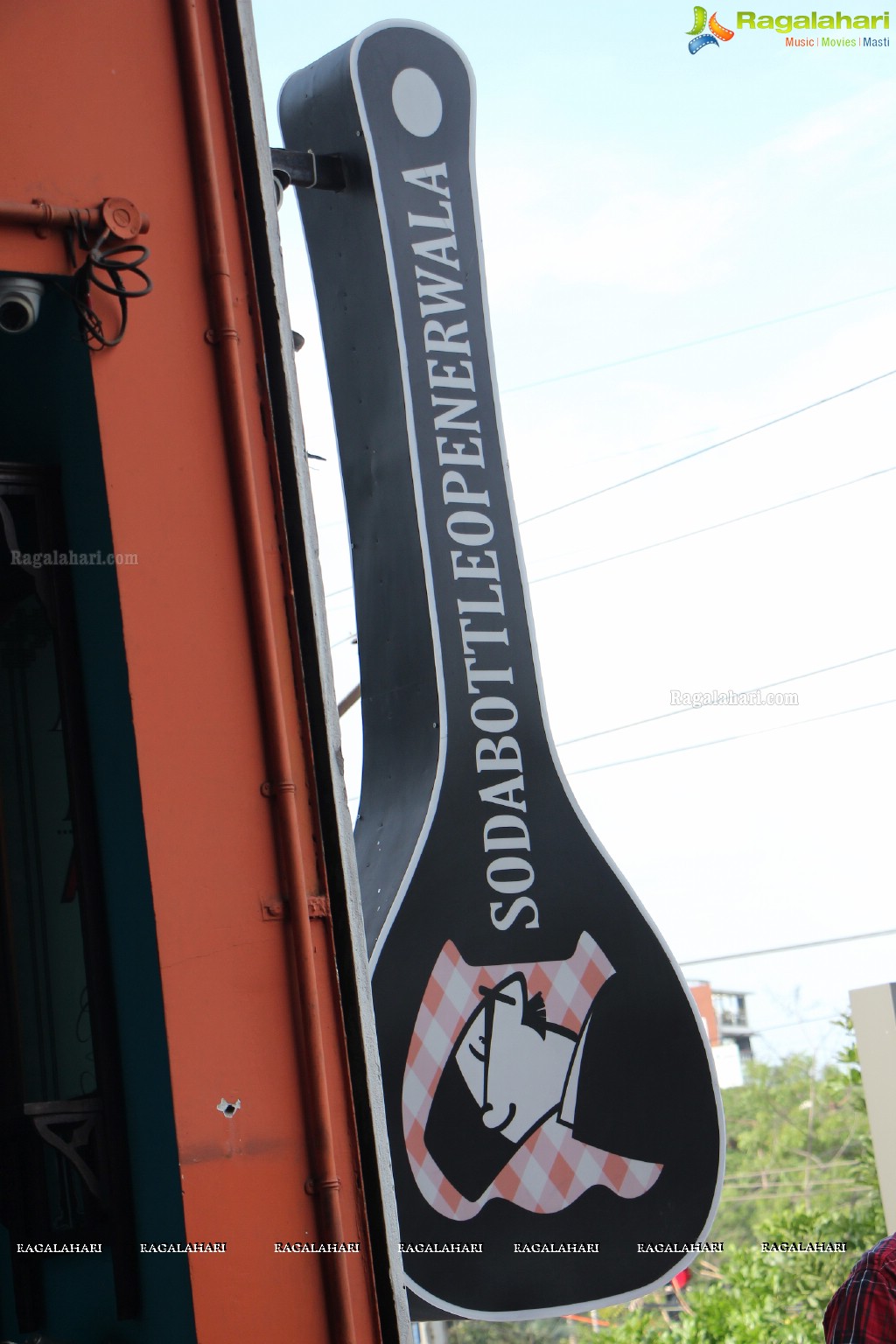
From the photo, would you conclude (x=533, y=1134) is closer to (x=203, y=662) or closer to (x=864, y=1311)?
(x=864, y=1311)

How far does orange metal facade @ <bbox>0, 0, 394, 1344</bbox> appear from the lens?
9.36ft

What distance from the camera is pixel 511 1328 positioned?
126ft

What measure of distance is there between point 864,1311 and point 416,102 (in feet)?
15.2

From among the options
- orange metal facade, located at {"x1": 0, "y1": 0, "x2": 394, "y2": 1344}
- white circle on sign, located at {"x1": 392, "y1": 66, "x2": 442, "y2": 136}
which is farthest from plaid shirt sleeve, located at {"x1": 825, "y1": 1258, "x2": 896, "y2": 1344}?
white circle on sign, located at {"x1": 392, "y1": 66, "x2": 442, "y2": 136}

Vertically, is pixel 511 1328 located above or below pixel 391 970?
below

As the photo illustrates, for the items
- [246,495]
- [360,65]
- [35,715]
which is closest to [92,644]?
[246,495]

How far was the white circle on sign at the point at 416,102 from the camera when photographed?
5562 millimetres

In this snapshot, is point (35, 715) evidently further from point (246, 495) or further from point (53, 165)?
point (53, 165)

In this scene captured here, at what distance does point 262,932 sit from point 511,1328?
39.7 meters

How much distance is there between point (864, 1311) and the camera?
3.00m

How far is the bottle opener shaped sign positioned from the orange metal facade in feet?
6.08

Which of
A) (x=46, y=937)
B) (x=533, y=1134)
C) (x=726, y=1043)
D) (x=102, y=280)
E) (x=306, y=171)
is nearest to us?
(x=102, y=280)

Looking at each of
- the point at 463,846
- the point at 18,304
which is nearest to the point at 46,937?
the point at 463,846

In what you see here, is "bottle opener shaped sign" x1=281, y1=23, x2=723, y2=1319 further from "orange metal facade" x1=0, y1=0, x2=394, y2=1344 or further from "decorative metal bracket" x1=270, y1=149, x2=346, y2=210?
"orange metal facade" x1=0, y1=0, x2=394, y2=1344
